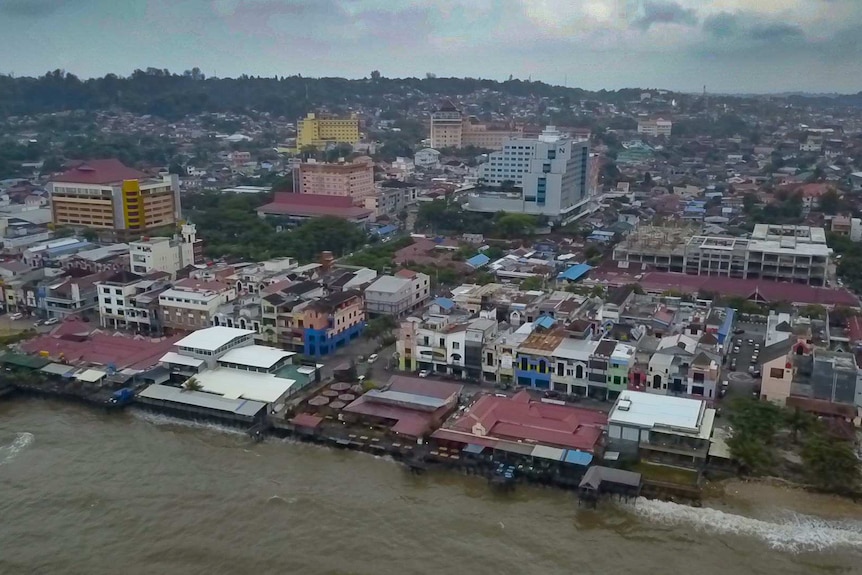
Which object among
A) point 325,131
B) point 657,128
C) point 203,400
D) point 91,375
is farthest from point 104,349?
point 657,128

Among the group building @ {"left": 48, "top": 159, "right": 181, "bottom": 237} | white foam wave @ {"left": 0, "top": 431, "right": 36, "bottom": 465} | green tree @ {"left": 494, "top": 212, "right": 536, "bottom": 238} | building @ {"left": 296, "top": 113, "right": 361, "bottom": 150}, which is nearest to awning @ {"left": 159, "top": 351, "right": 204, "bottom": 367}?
white foam wave @ {"left": 0, "top": 431, "right": 36, "bottom": 465}

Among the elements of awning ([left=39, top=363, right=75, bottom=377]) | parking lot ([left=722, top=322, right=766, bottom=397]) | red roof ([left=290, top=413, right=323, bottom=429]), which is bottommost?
red roof ([left=290, top=413, right=323, bottom=429])

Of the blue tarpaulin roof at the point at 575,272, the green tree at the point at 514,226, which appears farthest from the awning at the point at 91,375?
the green tree at the point at 514,226

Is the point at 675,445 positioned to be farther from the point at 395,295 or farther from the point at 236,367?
the point at 395,295

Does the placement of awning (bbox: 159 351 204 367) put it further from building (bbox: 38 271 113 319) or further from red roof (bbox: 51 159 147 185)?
red roof (bbox: 51 159 147 185)

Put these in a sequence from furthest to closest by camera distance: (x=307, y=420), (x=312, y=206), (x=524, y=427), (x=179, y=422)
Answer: (x=312, y=206)
(x=179, y=422)
(x=307, y=420)
(x=524, y=427)
